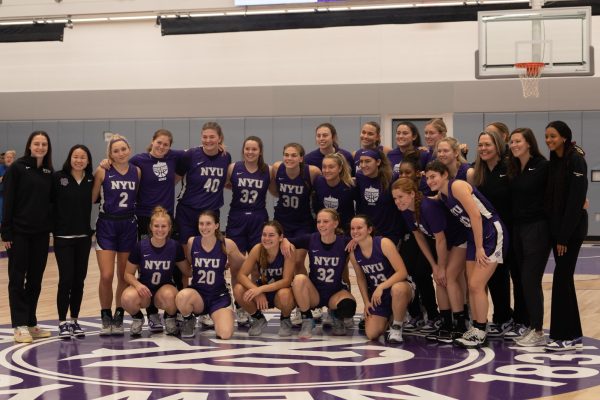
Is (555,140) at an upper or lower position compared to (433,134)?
lower

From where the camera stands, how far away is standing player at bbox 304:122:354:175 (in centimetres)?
825

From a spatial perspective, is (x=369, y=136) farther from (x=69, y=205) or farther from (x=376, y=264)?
(x=69, y=205)

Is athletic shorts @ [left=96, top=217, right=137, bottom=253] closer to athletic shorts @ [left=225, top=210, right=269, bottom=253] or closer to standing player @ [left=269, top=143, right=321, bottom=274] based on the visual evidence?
athletic shorts @ [left=225, top=210, right=269, bottom=253]

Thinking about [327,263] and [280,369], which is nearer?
[280,369]

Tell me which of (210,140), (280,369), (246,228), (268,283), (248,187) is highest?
(210,140)

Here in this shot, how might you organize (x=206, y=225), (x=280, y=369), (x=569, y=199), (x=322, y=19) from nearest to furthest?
1. (x=280, y=369)
2. (x=569, y=199)
3. (x=206, y=225)
4. (x=322, y=19)

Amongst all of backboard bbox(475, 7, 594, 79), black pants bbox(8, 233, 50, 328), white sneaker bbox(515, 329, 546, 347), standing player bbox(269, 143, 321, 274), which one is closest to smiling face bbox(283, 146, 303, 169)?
standing player bbox(269, 143, 321, 274)

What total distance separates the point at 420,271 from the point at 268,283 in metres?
1.42

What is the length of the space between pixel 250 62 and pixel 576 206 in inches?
484

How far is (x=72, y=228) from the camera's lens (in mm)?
7312

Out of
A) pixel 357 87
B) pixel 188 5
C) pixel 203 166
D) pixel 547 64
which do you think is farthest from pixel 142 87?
pixel 203 166

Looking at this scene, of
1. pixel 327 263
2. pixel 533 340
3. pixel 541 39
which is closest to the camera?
pixel 533 340

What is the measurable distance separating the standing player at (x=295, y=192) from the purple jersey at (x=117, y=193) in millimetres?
1432

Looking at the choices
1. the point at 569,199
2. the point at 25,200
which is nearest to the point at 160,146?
the point at 25,200
